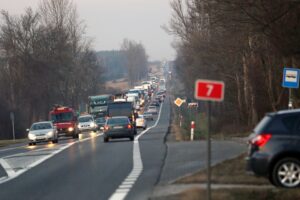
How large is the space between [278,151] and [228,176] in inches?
111

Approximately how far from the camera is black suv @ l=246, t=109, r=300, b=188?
15.7 meters

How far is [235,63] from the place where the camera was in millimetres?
51000

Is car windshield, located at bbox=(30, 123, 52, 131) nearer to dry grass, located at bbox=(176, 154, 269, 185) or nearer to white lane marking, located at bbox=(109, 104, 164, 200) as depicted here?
white lane marking, located at bbox=(109, 104, 164, 200)

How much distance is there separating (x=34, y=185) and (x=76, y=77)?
3796 inches

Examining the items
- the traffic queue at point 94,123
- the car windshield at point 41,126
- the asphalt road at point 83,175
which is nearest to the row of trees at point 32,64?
the traffic queue at point 94,123

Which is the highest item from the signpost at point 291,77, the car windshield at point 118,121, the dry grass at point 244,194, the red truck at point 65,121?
the signpost at point 291,77

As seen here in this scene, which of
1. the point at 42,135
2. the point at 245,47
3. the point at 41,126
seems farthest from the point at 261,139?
the point at 41,126

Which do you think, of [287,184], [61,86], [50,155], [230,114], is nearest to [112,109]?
[230,114]

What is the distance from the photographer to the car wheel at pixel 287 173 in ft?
51.4

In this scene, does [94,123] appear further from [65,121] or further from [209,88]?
[209,88]

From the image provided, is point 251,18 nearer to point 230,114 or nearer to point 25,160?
point 25,160

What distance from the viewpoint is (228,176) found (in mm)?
18297

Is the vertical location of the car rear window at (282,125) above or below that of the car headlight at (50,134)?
above

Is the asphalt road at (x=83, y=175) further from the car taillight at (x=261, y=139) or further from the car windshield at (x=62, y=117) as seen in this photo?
the car windshield at (x=62, y=117)
